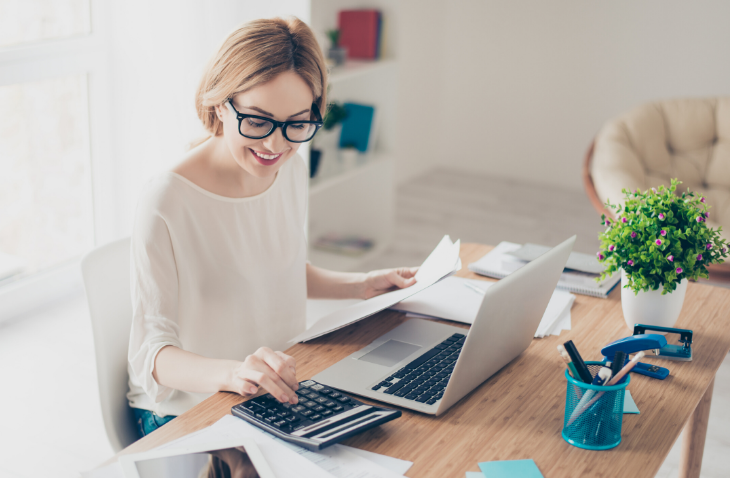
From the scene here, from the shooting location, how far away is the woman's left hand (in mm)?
1438

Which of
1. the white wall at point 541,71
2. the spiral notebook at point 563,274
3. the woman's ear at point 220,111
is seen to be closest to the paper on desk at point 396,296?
the spiral notebook at point 563,274

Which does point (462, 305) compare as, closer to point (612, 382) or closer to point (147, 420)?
point (612, 382)

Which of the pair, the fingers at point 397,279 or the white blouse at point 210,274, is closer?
the white blouse at point 210,274

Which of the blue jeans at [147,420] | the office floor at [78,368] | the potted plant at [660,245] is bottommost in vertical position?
the office floor at [78,368]

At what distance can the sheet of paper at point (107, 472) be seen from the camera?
0.86 metres

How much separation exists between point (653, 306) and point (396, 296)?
1.57 feet

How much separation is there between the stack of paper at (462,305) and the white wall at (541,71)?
130 inches

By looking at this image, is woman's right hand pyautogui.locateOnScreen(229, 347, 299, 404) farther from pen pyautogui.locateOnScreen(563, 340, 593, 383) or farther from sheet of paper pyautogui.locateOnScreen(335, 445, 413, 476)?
pen pyautogui.locateOnScreen(563, 340, 593, 383)

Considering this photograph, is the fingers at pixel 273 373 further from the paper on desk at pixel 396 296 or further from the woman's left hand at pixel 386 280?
the woman's left hand at pixel 386 280

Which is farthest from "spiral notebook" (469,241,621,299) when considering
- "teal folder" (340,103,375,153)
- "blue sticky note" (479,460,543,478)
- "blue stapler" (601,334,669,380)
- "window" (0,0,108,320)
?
"window" (0,0,108,320)

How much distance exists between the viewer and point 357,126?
11.5 feet

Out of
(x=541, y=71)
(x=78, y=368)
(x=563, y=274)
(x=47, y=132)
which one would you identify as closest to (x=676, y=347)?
(x=563, y=274)

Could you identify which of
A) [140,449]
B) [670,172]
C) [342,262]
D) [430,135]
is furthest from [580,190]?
[140,449]

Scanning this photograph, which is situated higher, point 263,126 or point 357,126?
point 263,126
